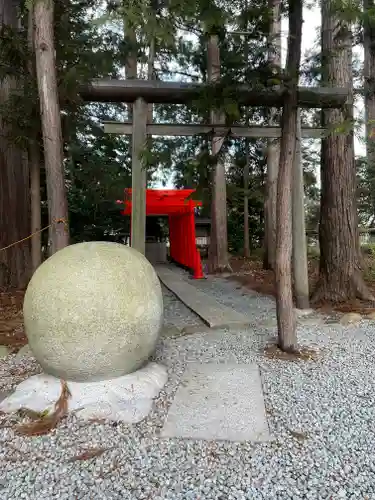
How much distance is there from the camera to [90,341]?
2764 mm

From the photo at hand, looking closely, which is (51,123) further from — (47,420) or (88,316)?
(47,420)

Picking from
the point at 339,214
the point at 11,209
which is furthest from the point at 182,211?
the point at 339,214

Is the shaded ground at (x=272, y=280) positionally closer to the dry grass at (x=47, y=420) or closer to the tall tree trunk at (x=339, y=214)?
the tall tree trunk at (x=339, y=214)

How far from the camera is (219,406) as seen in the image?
110 inches

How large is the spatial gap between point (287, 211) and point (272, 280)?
592 centimetres

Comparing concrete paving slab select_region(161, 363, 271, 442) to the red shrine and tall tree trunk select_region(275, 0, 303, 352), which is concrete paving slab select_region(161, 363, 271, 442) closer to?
tall tree trunk select_region(275, 0, 303, 352)

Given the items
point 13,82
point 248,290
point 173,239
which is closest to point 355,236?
point 248,290

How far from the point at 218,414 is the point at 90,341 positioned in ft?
3.28

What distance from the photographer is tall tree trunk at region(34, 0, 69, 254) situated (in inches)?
170

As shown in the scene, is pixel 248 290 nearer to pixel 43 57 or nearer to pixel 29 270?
pixel 29 270

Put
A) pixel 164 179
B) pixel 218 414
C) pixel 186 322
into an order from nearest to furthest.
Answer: pixel 218 414 < pixel 186 322 < pixel 164 179

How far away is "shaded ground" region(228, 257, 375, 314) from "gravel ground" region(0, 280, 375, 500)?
2765mm

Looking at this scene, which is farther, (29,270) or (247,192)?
(247,192)

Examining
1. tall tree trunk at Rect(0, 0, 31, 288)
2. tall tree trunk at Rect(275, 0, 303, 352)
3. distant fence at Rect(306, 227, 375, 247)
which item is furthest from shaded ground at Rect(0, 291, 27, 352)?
distant fence at Rect(306, 227, 375, 247)
